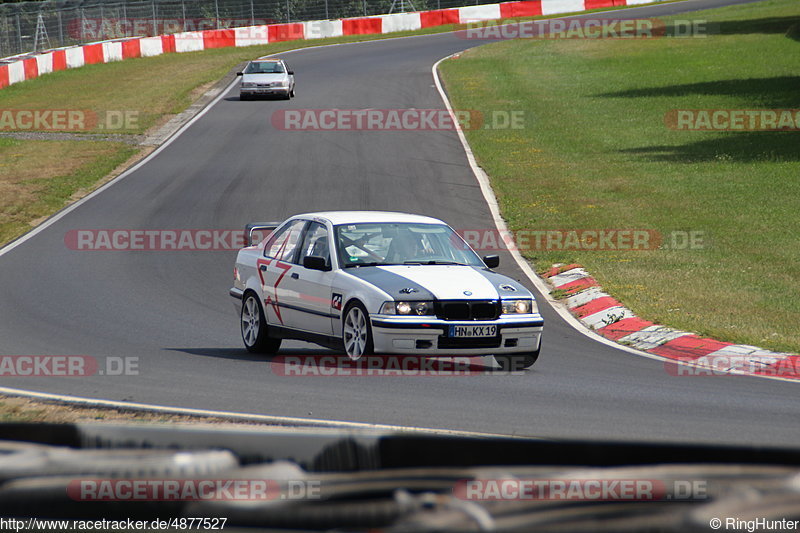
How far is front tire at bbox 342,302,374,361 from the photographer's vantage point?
10289 millimetres

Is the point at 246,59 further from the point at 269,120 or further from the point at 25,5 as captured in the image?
the point at 269,120

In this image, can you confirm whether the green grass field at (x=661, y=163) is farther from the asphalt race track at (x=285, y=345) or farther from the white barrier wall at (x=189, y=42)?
the white barrier wall at (x=189, y=42)

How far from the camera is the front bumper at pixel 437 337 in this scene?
10.1 m

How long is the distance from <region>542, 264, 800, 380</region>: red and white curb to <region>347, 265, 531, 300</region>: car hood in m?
1.91

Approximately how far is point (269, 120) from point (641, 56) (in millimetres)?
19252

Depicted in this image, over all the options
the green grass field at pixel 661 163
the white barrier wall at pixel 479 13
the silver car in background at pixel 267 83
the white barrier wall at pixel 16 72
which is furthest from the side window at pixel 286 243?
the white barrier wall at pixel 479 13

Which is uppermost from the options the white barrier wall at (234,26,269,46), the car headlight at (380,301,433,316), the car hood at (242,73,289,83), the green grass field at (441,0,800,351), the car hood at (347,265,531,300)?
the white barrier wall at (234,26,269,46)

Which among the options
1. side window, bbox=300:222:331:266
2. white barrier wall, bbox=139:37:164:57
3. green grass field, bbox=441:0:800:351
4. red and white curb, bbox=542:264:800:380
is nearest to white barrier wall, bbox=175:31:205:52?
white barrier wall, bbox=139:37:164:57

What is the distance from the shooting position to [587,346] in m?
12.1

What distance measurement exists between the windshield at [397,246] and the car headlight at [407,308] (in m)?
1.06

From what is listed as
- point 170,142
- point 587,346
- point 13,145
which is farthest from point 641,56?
point 587,346

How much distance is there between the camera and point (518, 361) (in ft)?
35.3

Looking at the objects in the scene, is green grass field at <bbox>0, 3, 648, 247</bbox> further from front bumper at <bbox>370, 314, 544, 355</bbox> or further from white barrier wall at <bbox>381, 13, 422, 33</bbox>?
front bumper at <bbox>370, 314, 544, 355</bbox>

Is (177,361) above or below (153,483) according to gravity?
below
